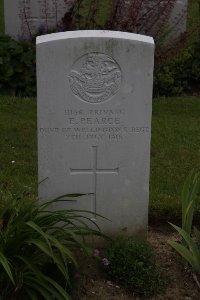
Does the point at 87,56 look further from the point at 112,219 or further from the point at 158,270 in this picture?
the point at 158,270

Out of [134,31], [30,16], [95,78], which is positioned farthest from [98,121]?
[30,16]

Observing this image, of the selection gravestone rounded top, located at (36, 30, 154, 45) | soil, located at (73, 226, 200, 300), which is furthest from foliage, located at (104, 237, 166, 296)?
gravestone rounded top, located at (36, 30, 154, 45)

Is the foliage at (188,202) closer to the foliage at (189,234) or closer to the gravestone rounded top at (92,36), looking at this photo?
the foliage at (189,234)

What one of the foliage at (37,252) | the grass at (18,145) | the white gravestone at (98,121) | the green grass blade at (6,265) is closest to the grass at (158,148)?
the grass at (18,145)

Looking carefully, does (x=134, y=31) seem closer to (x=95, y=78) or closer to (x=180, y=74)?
(x=180, y=74)

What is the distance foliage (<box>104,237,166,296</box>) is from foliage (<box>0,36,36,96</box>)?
446 centimetres

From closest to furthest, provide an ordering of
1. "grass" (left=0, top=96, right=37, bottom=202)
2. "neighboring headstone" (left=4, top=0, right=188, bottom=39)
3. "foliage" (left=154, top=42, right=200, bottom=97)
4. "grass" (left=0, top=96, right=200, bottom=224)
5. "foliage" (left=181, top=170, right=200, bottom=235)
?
"foliage" (left=181, top=170, right=200, bottom=235)
"grass" (left=0, top=96, right=200, bottom=224)
"grass" (left=0, top=96, right=37, bottom=202)
"foliage" (left=154, top=42, right=200, bottom=97)
"neighboring headstone" (left=4, top=0, right=188, bottom=39)

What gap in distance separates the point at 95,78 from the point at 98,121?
10.9 inches

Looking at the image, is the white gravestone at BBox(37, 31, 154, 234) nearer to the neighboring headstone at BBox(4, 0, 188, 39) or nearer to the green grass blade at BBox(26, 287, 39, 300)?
the green grass blade at BBox(26, 287, 39, 300)

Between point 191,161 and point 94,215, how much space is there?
79.5 inches

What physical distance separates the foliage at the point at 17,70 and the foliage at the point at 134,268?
4459mm

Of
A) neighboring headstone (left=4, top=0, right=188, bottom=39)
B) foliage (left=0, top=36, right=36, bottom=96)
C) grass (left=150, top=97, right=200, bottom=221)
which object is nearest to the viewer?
grass (left=150, top=97, right=200, bottom=221)

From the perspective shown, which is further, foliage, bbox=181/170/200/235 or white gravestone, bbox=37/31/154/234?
foliage, bbox=181/170/200/235

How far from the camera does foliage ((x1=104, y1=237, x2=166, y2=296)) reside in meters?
4.13
